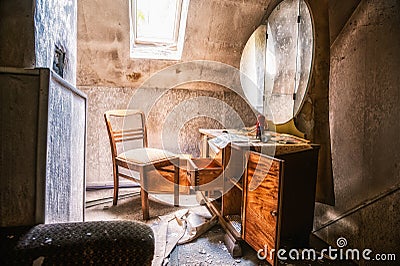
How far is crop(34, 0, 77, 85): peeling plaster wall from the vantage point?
2.85 feet

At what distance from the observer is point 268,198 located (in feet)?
4.42

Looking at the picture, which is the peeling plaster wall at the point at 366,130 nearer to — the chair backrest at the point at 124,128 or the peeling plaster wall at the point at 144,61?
the peeling plaster wall at the point at 144,61

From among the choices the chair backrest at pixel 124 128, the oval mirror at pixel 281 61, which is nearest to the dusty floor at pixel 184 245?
the chair backrest at pixel 124 128

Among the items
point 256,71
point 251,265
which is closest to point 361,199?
point 251,265

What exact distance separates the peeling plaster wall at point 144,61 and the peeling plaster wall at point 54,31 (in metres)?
0.91

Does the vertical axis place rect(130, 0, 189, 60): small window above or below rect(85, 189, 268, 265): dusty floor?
above

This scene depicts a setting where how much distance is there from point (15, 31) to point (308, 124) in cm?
160

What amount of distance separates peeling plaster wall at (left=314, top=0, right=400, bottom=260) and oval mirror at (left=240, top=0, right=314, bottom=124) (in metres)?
0.20

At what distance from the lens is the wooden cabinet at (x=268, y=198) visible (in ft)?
4.32

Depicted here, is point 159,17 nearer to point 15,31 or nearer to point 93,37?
point 93,37

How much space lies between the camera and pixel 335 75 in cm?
176

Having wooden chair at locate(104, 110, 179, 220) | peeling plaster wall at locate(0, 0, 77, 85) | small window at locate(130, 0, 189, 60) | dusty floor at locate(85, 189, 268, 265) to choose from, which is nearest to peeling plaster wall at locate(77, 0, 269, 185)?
small window at locate(130, 0, 189, 60)

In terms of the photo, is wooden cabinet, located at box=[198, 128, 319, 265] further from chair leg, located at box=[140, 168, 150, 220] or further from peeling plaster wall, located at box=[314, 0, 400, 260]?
chair leg, located at box=[140, 168, 150, 220]

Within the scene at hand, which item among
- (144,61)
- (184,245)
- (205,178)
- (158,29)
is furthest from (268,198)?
(158,29)
